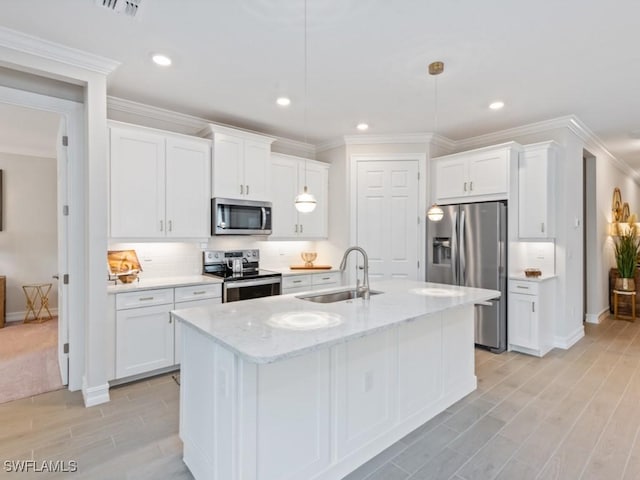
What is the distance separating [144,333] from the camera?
122 inches

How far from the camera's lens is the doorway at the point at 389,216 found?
15.1ft

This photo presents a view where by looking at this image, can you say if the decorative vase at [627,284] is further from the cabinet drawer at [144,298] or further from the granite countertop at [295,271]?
the cabinet drawer at [144,298]

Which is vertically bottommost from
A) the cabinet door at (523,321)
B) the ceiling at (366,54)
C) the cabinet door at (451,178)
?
the cabinet door at (523,321)

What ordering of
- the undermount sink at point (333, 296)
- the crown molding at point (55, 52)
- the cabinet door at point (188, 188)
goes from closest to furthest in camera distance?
the crown molding at point (55, 52)
the undermount sink at point (333, 296)
the cabinet door at point (188, 188)

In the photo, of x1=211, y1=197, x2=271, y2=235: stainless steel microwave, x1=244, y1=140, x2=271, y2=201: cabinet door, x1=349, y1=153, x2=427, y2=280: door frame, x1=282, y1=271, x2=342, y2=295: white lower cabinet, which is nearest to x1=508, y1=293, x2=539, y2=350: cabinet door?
x1=349, y1=153, x2=427, y2=280: door frame

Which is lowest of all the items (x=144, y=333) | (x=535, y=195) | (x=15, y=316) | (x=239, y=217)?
(x=15, y=316)

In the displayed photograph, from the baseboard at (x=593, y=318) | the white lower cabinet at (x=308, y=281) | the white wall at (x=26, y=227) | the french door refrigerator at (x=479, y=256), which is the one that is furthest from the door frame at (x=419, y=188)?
the white wall at (x=26, y=227)

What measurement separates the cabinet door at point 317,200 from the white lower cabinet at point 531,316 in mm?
2501

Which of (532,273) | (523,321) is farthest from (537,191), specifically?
(523,321)

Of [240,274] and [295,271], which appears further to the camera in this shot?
[295,271]

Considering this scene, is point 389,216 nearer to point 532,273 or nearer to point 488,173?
point 488,173

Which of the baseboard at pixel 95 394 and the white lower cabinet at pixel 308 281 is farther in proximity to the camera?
the white lower cabinet at pixel 308 281

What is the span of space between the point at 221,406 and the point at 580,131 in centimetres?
500

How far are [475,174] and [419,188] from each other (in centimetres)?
70
